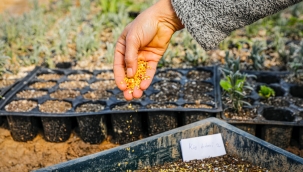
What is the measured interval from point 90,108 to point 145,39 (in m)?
0.99

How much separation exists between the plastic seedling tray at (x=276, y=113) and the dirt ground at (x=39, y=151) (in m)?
1.06

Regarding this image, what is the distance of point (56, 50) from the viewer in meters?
3.75

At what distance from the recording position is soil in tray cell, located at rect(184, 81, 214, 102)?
2838mm

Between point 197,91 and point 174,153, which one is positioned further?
point 197,91

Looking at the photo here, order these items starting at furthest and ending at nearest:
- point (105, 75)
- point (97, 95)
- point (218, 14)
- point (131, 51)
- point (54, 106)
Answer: point (105, 75), point (97, 95), point (54, 106), point (131, 51), point (218, 14)

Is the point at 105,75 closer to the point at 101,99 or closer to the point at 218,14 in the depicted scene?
the point at 101,99

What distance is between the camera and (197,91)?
298cm

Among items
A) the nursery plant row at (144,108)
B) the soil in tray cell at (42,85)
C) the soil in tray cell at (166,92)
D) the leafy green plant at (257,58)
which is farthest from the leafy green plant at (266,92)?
the soil in tray cell at (42,85)

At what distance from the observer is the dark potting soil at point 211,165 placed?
200 cm

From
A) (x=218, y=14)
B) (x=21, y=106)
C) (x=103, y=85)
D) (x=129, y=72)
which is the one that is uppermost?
(x=218, y=14)

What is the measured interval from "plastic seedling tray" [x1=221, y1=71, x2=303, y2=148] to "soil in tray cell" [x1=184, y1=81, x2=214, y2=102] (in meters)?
0.27

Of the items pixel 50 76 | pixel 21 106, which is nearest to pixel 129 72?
pixel 21 106

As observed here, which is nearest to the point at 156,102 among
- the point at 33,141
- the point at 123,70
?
the point at 123,70

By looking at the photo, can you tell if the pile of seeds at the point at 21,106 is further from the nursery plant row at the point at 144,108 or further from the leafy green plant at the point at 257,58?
the leafy green plant at the point at 257,58
